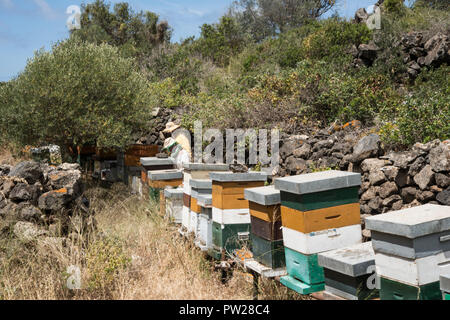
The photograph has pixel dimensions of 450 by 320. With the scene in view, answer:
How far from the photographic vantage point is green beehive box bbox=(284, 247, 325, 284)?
3293 millimetres

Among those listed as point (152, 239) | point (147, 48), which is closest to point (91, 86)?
point (152, 239)

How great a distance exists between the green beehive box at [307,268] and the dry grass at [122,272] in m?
0.74

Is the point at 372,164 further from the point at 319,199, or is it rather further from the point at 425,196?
the point at 319,199

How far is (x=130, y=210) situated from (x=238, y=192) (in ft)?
12.3

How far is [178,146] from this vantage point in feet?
30.1

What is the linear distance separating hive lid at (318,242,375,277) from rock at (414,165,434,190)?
135cm

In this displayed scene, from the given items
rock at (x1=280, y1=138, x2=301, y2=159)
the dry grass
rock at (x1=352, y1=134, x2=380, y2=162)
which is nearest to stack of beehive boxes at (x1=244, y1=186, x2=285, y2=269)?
the dry grass

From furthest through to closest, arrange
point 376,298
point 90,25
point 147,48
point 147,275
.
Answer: point 90,25, point 147,48, point 147,275, point 376,298

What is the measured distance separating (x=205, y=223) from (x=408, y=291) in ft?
9.01

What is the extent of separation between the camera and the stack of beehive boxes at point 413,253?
2619 mm

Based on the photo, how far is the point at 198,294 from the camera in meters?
3.72

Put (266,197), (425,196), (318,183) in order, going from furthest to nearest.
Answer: (425,196), (266,197), (318,183)

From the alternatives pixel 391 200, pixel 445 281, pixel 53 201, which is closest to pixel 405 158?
pixel 391 200

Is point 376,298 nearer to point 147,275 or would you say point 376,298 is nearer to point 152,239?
point 147,275
